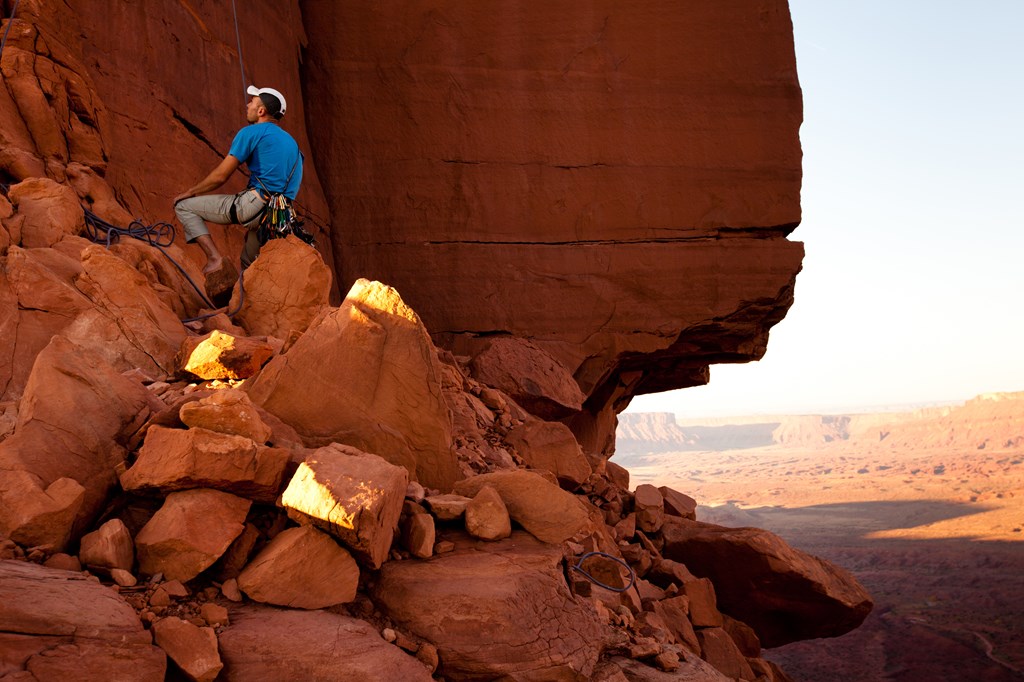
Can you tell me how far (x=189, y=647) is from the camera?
2586 millimetres

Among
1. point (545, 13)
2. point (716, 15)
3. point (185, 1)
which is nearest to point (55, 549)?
point (185, 1)

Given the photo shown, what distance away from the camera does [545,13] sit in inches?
325

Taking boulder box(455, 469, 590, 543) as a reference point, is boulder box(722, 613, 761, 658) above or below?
below

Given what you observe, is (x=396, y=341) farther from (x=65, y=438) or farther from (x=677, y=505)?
(x=677, y=505)

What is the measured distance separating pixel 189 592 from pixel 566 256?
5.93m

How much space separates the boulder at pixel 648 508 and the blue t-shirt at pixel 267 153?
3.88 m

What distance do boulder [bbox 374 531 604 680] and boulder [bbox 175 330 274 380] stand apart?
1.40 metres

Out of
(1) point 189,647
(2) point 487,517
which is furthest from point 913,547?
(1) point 189,647

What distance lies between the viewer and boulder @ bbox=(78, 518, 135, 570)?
113 inches

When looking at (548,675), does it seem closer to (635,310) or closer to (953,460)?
(635,310)

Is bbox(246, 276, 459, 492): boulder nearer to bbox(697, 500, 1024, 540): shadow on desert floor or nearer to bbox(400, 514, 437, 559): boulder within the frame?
bbox(400, 514, 437, 559): boulder

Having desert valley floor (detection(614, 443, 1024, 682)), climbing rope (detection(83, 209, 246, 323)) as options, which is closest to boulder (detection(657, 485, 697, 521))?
climbing rope (detection(83, 209, 246, 323))

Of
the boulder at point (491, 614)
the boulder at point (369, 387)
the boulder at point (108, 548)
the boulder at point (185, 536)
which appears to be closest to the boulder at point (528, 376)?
the boulder at point (369, 387)

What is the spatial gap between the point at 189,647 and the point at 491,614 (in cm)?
119
